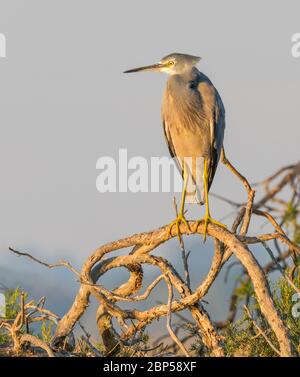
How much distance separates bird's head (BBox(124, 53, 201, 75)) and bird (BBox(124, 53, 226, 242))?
13 cm

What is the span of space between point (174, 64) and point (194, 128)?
0.80 m

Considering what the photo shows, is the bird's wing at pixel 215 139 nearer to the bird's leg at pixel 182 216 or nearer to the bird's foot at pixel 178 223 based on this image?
the bird's leg at pixel 182 216

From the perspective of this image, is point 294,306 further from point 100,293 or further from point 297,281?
point 100,293

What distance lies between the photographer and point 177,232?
249 inches

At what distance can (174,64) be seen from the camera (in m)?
7.93

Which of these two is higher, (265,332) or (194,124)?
(194,124)

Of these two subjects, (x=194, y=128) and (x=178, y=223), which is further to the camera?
(x=194, y=128)

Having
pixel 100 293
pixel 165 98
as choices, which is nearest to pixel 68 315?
pixel 100 293

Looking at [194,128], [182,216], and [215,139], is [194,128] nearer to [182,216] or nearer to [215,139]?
[215,139]

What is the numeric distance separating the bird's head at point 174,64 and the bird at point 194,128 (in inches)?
5.1

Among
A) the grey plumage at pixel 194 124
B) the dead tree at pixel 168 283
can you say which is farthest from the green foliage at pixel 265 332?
the grey plumage at pixel 194 124

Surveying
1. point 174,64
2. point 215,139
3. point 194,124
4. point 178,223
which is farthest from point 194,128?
point 178,223
